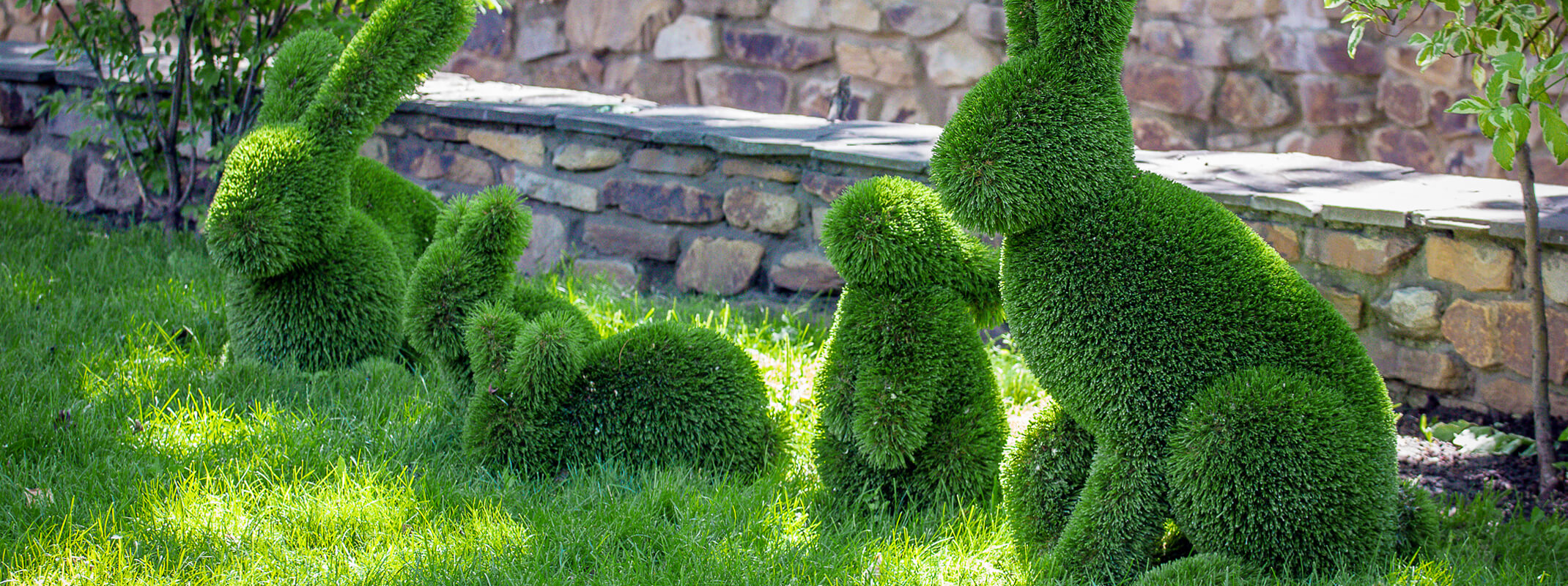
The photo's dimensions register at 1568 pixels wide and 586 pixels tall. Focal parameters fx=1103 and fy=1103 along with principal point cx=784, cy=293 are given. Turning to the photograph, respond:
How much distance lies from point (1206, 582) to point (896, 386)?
1.86ft

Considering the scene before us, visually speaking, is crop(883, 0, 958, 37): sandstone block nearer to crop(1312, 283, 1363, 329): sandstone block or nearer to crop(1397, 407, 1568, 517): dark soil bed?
crop(1312, 283, 1363, 329): sandstone block

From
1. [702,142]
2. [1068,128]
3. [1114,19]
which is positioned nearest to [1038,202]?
[1068,128]

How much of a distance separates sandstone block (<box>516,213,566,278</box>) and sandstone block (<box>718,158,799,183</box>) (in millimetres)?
661

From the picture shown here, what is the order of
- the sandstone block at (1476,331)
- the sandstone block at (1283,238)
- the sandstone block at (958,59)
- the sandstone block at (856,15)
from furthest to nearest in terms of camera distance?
the sandstone block at (856,15), the sandstone block at (958,59), the sandstone block at (1283,238), the sandstone block at (1476,331)

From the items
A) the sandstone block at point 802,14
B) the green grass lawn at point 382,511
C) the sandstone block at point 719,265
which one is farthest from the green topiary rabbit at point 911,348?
the sandstone block at point 802,14

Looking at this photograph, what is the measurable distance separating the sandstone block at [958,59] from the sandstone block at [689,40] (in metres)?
1.09

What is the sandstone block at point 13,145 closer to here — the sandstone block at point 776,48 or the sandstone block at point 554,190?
the sandstone block at point 554,190

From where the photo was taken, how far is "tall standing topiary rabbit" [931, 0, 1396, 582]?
159 centimetres

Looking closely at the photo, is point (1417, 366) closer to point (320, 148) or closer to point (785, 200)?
point (785, 200)

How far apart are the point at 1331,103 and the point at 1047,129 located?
3249 mm

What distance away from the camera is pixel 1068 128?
64.1 inches

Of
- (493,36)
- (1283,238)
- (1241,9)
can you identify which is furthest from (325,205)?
(493,36)

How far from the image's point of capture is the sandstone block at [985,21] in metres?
4.70

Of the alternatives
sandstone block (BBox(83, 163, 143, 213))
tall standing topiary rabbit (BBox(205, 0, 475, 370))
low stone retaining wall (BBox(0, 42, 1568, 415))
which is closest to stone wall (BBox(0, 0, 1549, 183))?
low stone retaining wall (BBox(0, 42, 1568, 415))
